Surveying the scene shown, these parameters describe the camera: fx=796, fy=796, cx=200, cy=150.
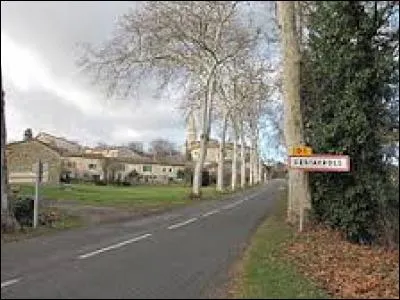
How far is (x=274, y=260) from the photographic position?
15766 mm

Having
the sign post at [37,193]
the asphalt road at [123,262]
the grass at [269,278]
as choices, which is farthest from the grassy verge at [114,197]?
the grass at [269,278]

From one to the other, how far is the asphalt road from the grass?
448mm

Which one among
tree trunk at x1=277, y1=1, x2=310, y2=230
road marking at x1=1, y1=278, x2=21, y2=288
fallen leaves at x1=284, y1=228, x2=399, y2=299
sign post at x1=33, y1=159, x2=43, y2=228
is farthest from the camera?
tree trunk at x1=277, y1=1, x2=310, y2=230

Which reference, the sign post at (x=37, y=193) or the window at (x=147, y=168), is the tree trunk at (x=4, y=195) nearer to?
the sign post at (x=37, y=193)

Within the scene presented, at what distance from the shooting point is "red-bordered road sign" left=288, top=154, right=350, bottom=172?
67.8 ft

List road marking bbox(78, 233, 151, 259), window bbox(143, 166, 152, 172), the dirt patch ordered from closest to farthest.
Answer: road marking bbox(78, 233, 151, 259) → the dirt patch → window bbox(143, 166, 152, 172)

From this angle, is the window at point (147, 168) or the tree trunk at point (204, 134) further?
the window at point (147, 168)

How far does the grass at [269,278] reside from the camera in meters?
11.7

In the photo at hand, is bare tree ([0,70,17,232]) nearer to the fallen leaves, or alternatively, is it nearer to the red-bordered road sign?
the fallen leaves

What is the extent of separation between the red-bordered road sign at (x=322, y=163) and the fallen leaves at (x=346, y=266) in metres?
1.84

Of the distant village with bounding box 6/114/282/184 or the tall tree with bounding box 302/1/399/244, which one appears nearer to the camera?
the tall tree with bounding box 302/1/399/244

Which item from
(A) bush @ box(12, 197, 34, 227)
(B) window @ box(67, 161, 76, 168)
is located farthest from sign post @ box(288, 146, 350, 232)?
(B) window @ box(67, 161, 76, 168)

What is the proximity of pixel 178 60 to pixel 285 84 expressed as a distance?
27496mm

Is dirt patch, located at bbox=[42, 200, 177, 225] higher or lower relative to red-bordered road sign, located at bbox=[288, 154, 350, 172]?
lower
